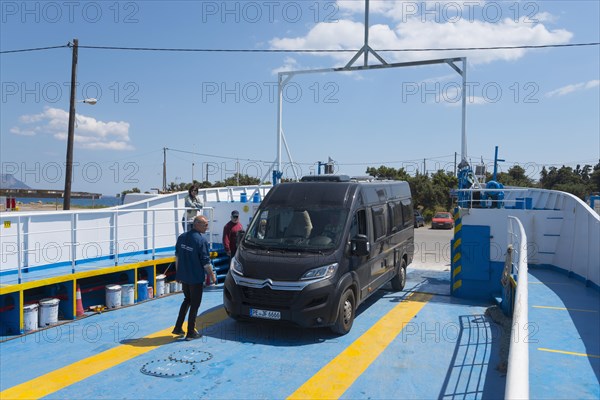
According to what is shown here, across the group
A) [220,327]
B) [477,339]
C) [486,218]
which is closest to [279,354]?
[220,327]

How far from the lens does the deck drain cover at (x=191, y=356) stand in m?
6.20

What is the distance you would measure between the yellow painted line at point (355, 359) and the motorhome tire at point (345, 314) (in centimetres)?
28

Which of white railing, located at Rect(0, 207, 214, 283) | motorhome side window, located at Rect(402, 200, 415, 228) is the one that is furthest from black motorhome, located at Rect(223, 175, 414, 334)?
white railing, located at Rect(0, 207, 214, 283)

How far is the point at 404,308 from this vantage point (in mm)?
9125

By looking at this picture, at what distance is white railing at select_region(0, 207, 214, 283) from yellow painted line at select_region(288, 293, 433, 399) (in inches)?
177

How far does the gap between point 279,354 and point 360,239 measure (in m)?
2.21

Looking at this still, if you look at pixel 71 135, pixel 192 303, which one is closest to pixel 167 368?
pixel 192 303

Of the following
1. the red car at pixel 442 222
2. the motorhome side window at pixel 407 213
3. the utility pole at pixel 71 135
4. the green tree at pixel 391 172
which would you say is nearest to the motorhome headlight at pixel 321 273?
the motorhome side window at pixel 407 213

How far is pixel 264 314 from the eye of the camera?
23.0 ft

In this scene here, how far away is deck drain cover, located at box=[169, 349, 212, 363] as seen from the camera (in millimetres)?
6197

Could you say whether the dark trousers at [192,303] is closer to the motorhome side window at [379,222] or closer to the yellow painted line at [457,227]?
the motorhome side window at [379,222]

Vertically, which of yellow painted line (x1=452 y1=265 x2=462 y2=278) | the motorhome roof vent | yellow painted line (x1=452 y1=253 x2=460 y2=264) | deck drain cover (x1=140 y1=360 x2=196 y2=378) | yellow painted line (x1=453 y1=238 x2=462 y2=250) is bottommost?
deck drain cover (x1=140 y1=360 x2=196 y2=378)

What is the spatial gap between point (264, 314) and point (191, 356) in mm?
1242

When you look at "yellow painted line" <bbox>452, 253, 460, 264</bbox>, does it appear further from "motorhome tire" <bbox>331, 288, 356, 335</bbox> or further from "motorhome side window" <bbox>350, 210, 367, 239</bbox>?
"motorhome tire" <bbox>331, 288, 356, 335</bbox>
